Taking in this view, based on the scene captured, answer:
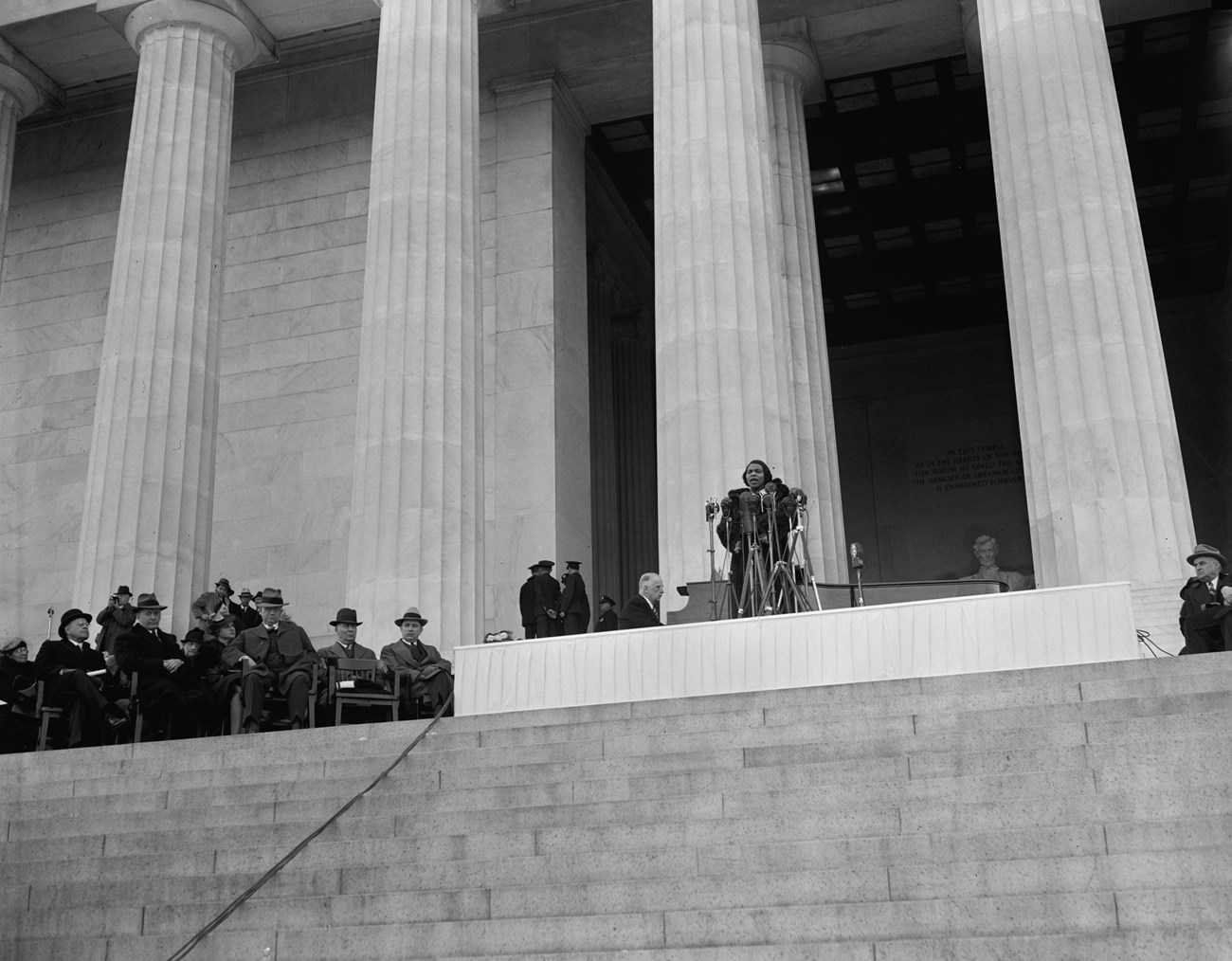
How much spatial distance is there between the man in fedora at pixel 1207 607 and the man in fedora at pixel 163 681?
1074 centimetres

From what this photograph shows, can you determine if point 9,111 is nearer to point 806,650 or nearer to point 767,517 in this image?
point 767,517

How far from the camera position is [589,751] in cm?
1309

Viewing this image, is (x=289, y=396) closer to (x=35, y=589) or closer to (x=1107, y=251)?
(x=35, y=589)

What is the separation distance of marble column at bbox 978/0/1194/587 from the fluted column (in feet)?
27.6

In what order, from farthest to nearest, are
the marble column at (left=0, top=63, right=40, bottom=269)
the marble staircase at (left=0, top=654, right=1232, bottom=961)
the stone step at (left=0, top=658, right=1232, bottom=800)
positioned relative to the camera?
the marble column at (left=0, top=63, right=40, bottom=269) → the stone step at (left=0, top=658, right=1232, bottom=800) → the marble staircase at (left=0, top=654, right=1232, bottom=961)

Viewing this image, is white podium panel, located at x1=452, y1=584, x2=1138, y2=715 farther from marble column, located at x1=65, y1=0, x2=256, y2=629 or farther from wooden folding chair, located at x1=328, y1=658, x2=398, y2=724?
marble column, located at x1=65, y1=0, x2=256, y2=629

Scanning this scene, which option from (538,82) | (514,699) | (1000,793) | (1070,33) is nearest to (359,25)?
(538,82)

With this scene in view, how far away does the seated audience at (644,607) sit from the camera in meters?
18.3

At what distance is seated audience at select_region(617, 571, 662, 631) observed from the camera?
1827 centimetres

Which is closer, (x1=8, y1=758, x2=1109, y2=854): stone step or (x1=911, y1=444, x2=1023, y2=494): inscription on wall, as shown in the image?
(x1=8, y1=758, x2=1109, y2=854): stone step

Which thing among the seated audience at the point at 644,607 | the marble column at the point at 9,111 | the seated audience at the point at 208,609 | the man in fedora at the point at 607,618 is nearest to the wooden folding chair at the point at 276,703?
the seated audience at the point at 208,609

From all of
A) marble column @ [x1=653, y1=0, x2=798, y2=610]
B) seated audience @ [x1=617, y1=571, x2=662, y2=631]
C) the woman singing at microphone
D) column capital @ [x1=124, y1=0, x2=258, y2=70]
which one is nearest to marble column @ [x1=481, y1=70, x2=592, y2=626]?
column capital @ [x1=124, y1=0, x2=258, y2=70]

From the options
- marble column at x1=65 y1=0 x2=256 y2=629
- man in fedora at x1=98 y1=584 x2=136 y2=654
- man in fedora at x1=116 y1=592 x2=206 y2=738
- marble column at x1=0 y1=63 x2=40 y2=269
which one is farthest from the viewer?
marble column at x1=0 y1=63 x2=40 y2=269

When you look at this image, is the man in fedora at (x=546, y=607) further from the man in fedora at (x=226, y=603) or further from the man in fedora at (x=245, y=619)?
the man in fedora at (x=226, y=603)
